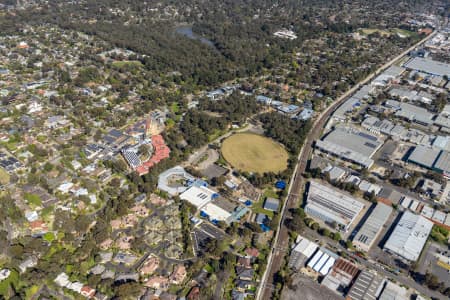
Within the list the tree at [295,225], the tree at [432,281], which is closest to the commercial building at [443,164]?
the tree at [432,281]

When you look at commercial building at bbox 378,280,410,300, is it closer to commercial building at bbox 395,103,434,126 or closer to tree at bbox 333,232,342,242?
tree at bbox 333,232,342,242

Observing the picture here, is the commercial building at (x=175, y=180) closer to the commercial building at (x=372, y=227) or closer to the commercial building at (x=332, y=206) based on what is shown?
the commercial building at (x=332, y=206)

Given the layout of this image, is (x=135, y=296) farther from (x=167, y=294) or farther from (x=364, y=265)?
(x=364, y=265)

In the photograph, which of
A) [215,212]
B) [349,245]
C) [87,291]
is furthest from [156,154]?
[349,245]

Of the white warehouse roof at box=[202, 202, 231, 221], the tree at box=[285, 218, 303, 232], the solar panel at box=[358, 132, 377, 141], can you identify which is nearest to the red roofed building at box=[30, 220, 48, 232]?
the white warehouse roof at box=[202, 202, 231, 221]

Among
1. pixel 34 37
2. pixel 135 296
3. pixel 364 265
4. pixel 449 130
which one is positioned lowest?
pixel 34 37

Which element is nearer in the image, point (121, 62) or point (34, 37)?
point (121, 62)

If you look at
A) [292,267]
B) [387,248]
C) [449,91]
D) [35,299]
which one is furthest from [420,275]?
[449,91]
